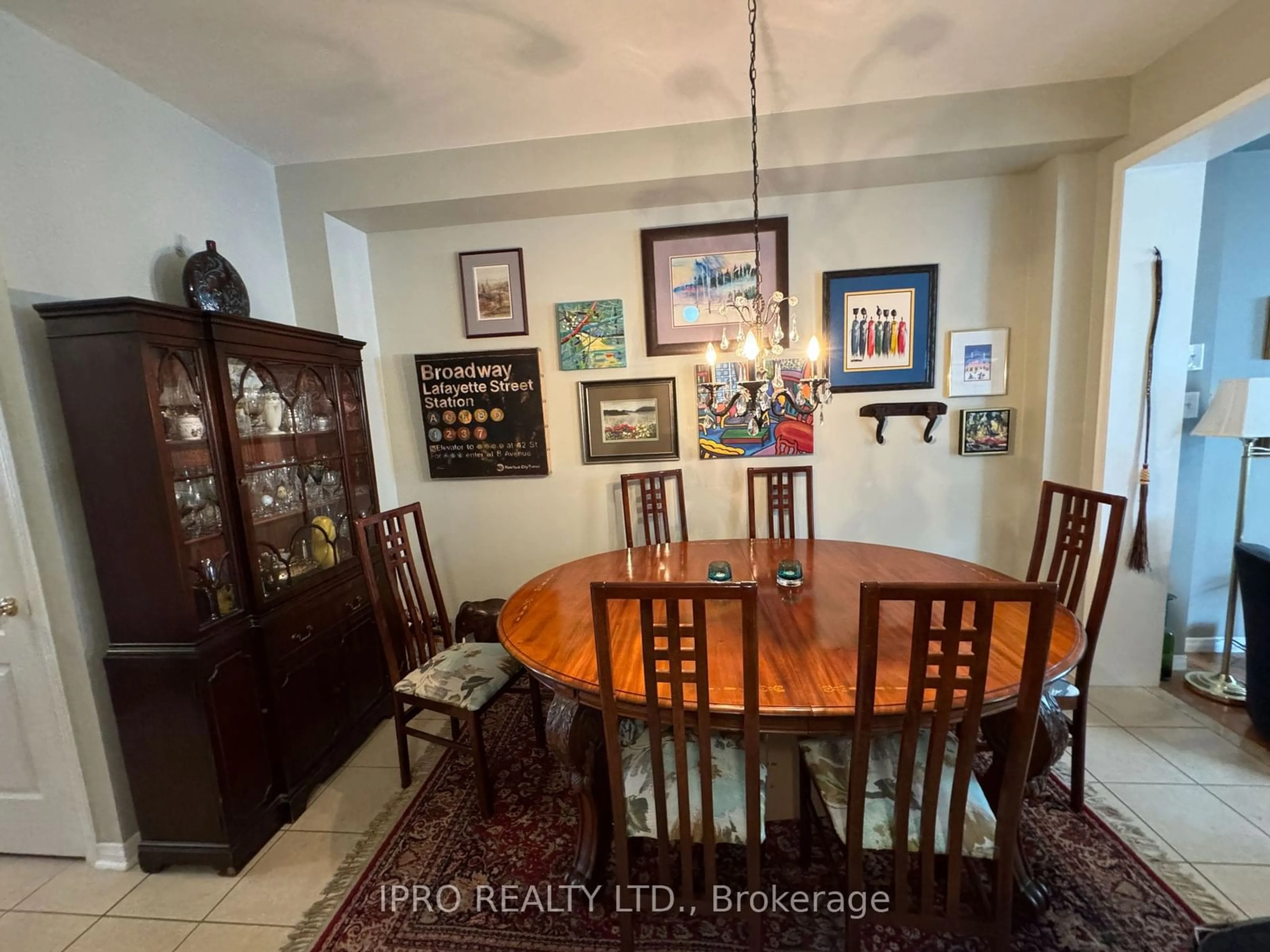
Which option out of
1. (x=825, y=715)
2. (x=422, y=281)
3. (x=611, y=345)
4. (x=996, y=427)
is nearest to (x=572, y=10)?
(x=611, y=345)

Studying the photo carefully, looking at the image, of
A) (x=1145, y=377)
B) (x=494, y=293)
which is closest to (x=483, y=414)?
(x=494, y=293)

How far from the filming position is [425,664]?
7.14 ft

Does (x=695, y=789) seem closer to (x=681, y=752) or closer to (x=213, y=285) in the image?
(x=681, y=752)

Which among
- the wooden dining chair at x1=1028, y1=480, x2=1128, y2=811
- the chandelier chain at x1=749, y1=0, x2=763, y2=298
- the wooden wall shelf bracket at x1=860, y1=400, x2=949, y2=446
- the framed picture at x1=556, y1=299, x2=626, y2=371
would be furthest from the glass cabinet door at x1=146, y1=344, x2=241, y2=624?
the wooden wall shelf bracket at x1=860, y1=400, x2=949, y2=446

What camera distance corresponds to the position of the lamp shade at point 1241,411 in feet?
7.08

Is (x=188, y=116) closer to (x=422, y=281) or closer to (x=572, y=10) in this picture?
(x=422, y=281)

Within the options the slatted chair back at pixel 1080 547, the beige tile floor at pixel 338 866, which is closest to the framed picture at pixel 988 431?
the slatted chair back at pixel 1080 547

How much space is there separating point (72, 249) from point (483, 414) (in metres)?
1.66

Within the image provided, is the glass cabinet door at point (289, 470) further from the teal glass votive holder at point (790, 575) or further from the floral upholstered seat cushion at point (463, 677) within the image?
the teal glass votive holder at point (790, 575)

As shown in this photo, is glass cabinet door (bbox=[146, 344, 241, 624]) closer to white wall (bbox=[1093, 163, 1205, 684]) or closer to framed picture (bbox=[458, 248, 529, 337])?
framed picture (bbox=[458, 248, 529, 337])

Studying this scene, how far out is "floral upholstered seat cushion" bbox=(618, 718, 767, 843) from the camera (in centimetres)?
130

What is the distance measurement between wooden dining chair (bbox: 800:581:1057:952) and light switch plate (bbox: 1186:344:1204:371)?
2390mm

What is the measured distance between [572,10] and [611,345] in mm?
1427

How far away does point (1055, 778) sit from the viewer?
2035mm
